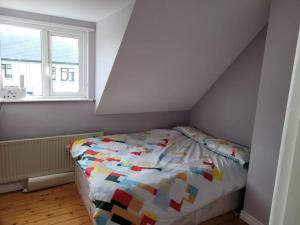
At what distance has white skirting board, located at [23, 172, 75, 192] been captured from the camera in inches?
102

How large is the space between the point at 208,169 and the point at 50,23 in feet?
7.80

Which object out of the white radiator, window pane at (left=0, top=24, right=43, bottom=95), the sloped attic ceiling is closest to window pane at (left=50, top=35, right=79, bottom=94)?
window pane at (left=0, top=24, right=43, bottom=95)

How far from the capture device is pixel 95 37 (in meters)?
2.84

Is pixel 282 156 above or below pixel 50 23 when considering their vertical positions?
below

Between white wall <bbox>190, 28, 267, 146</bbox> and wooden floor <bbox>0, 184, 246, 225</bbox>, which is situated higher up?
white wall <bbox>190, 28, 267, 146</bbox>

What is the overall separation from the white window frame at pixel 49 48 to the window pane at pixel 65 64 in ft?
0.14

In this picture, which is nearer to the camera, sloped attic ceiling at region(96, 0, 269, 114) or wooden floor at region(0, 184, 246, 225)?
sloped attic ceiling at region(96, 0, 269, 114)

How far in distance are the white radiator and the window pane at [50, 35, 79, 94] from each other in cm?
66

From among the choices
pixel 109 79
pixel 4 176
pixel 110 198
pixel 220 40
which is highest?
pixel 220 40

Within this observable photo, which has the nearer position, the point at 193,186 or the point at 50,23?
the point at 193,186

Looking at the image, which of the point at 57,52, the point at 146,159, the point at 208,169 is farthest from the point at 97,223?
the point at 57,52

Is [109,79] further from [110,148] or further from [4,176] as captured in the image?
[4,176]

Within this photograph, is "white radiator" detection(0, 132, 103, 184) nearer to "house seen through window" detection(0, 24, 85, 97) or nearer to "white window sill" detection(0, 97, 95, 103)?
"white window sill" detection(0, 97, 95, 103)

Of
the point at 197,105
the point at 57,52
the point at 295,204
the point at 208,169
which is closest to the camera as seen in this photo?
the point at 295,204
